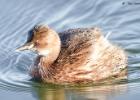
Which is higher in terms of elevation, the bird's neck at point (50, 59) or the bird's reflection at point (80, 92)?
the bird's neck at point (50, 59)

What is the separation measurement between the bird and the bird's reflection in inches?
10.7

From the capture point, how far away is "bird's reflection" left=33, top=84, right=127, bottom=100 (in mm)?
12211

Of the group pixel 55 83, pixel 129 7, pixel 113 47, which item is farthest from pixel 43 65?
pixel 129 7

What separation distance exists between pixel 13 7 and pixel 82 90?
4554mm

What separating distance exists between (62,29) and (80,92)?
324cm

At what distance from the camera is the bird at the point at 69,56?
42.4 ft

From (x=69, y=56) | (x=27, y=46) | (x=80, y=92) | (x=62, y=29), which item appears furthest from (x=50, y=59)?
(x=62, y=29)

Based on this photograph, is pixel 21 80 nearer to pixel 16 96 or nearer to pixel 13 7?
pixel 16 96

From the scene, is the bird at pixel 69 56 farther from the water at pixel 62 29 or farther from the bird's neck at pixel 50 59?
the water at pixel 62 29

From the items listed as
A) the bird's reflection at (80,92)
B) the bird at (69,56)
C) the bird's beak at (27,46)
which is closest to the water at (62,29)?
the bird's reflection at (80,92)

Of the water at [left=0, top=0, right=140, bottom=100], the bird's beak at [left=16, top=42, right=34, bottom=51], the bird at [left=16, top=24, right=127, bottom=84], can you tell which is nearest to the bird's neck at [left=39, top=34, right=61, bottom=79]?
the bird at [left=16, top=24, right=127, bottom=84]

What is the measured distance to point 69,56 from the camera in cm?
1293

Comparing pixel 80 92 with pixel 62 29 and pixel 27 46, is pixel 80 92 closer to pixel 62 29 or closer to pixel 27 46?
pixel 27 46

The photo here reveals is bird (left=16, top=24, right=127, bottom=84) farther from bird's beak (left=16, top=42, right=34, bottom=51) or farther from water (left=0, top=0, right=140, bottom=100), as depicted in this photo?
water (left=0, top=0, right=140, bottom=100)
